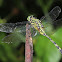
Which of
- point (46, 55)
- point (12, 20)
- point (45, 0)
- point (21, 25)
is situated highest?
point (45, 0)

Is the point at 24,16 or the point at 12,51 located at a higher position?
the point at 24,16

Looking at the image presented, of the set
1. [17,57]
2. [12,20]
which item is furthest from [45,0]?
[17,57]

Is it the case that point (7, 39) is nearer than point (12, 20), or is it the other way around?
point (7, 39)

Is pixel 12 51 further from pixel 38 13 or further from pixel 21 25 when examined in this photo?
pixel 38 13

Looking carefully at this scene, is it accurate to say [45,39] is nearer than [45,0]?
Yes

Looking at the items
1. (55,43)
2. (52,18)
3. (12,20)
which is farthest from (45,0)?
(55,43)

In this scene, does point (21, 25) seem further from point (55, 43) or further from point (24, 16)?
point (24, 16)

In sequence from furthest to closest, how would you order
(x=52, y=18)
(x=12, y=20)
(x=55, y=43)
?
1. (x=12, y=20)
2. (x=52, y=18)
3. (x=55, y=43)


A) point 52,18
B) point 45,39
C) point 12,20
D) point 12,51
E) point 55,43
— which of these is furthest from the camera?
point 12,20

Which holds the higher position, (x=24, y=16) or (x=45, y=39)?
(x=24, y=16)
